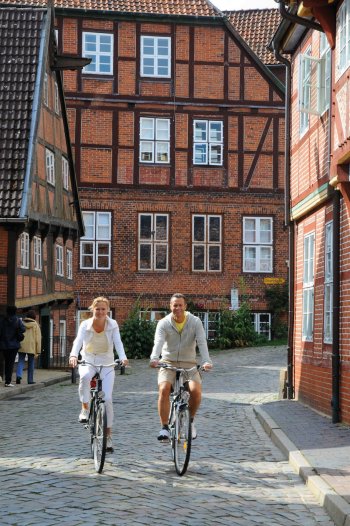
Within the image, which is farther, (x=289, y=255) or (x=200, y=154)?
(x=200, y=154)

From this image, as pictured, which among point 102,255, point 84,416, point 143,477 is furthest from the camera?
point 102,255

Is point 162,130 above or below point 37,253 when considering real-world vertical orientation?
above

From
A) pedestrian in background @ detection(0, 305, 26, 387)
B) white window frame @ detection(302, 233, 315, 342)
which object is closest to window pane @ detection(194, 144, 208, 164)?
pedestrian in background @ detection(0, 305, 26, 387)

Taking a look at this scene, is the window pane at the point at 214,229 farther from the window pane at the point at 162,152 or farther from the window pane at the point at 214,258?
the window pane at the point at 162,152

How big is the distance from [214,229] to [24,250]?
43.7ft

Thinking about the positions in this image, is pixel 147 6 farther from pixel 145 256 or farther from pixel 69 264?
pixel 69 264

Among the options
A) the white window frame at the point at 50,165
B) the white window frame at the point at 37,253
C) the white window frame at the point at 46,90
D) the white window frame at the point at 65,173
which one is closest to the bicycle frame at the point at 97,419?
the white window frame at the point at 37,253

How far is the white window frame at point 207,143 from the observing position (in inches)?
1570

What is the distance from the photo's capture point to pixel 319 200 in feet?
53.9

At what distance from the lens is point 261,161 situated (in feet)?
131

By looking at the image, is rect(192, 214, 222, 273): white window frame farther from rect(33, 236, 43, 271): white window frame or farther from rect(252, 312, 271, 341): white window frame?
rect(33, 236, 43, 271): white window frame

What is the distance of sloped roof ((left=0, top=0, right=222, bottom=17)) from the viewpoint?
130 ft

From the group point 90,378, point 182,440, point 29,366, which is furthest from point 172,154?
point 182,440

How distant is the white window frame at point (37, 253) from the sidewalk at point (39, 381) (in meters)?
2.84
